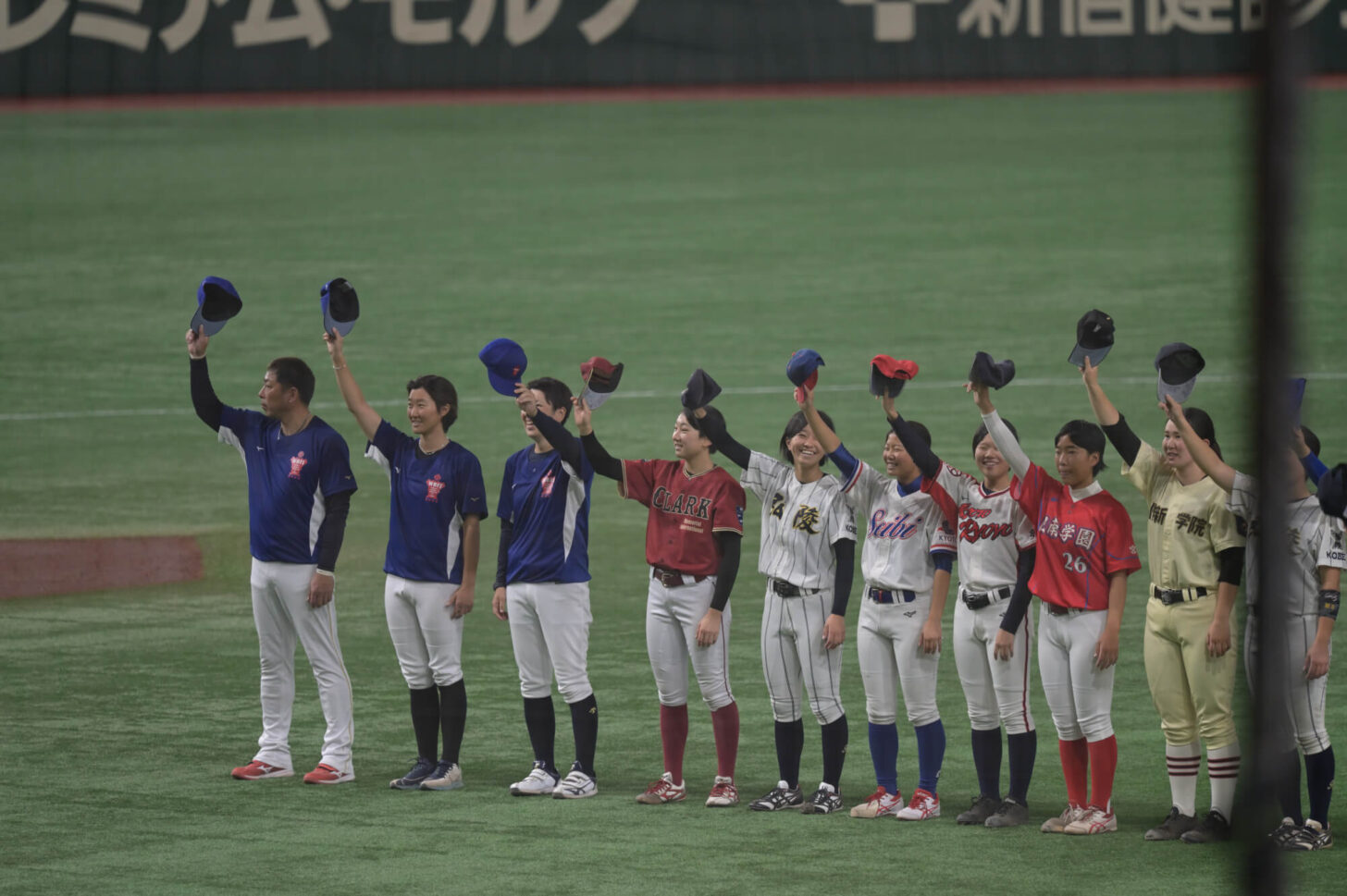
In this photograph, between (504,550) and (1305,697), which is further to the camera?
(504,550)

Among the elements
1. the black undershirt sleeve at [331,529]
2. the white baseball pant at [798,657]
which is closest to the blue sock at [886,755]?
the white baseball pant at [798,657]

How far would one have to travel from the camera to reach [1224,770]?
6492 mm

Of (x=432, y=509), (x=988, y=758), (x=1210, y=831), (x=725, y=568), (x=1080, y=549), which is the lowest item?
→ (x=1210, y=831)

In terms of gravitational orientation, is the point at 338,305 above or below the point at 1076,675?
above

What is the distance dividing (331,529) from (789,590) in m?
1.93

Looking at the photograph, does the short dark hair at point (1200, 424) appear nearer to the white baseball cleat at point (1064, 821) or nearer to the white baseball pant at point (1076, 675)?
the white baseball pant at point (1076, 675)

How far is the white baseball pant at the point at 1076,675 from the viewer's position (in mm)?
6566

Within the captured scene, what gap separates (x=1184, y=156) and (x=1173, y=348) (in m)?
21.2

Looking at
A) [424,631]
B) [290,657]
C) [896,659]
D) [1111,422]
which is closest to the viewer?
[1111,422]

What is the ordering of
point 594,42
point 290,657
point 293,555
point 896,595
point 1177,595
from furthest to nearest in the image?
point 594,42
point 290,657
point 293,555
point 896,595
point 1177,595

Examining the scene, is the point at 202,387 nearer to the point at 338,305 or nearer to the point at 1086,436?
the point at 338,305

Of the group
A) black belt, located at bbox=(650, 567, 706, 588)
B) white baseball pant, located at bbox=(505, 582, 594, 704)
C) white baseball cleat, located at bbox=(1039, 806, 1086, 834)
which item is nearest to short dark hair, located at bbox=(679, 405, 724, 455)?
black belt, located at bbox=(650, 567, 706, 588)

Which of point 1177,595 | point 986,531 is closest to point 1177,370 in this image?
point 1177,595

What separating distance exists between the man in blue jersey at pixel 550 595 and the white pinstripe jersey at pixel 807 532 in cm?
76
